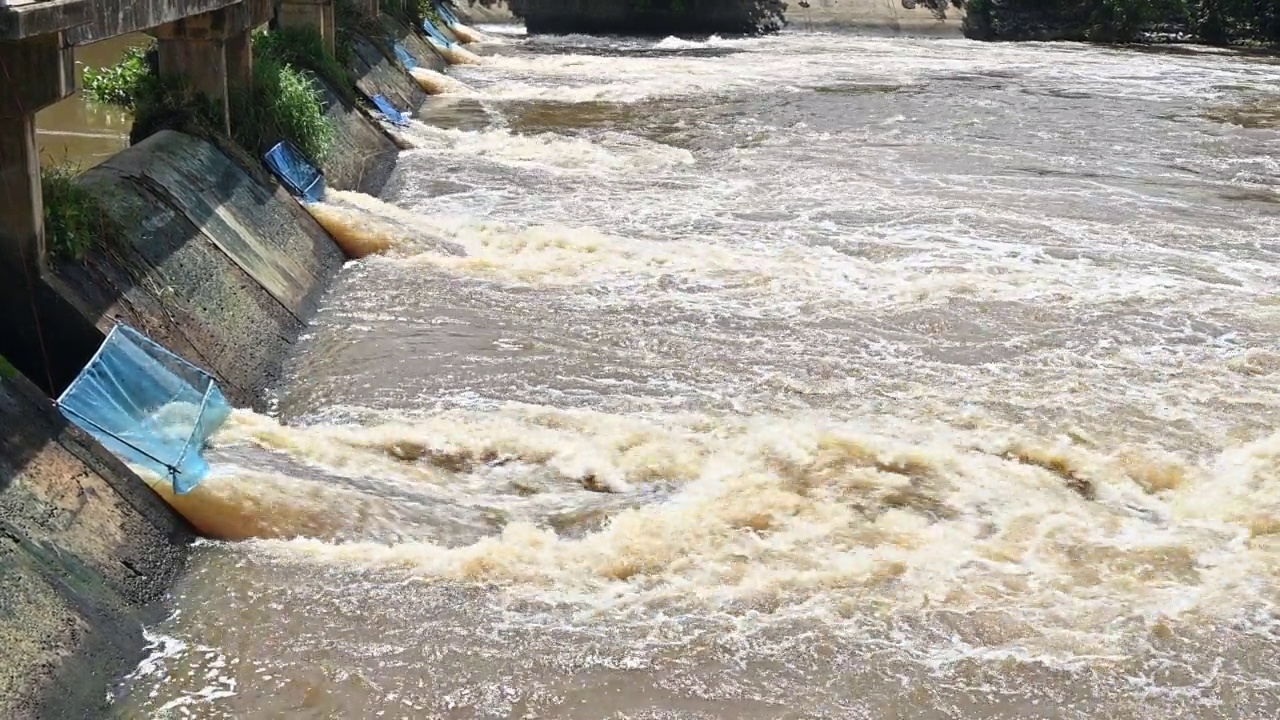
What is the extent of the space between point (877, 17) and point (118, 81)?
28057mm

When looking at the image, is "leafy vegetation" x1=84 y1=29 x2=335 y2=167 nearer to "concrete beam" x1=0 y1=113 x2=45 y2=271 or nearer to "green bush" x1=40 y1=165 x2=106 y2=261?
"green bush" x1=40 y1=165 x2=106 y2=261

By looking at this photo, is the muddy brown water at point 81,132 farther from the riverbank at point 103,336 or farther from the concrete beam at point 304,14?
the concrete beam at point 304,14

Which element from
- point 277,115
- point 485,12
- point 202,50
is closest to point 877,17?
point 485,12

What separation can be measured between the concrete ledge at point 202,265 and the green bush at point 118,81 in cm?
237

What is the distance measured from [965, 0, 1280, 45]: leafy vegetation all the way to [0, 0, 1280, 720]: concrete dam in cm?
2342

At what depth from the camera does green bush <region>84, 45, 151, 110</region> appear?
13113mm

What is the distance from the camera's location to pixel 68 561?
598 cm

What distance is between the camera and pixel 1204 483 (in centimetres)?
826

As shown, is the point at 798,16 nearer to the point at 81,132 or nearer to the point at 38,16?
the point at 81,132

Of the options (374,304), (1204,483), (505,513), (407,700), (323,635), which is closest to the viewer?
(407,700)

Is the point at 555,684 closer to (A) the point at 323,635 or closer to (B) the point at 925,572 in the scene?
(A) the point at 323,635

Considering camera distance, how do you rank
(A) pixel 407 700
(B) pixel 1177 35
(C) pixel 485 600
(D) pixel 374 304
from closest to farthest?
(A) pixel 407 700, (C) pixel 485 600, (D) pixel 374 304, (B) pixel 1177 35

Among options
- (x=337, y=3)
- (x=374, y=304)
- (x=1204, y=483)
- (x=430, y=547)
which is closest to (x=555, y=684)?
(x=430, y=547)

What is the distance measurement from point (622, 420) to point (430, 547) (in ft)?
6.85
